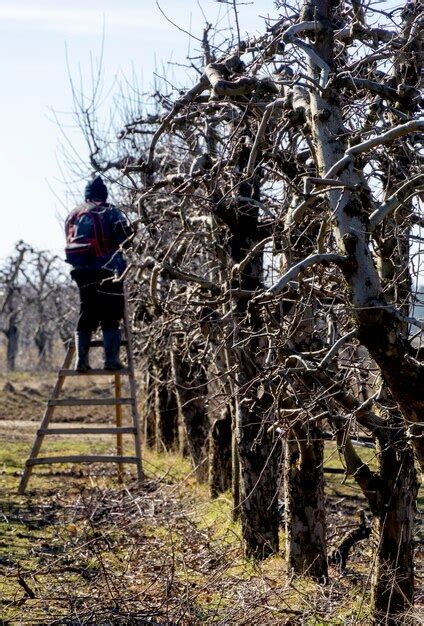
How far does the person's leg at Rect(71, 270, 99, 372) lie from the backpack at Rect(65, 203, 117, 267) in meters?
0.24

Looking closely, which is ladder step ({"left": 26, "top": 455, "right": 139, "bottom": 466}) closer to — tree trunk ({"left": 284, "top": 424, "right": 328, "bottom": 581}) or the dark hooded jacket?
the dark hooded jacket

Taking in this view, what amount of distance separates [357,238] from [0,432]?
15.4 meters

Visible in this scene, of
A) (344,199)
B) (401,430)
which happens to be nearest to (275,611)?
(401,430)

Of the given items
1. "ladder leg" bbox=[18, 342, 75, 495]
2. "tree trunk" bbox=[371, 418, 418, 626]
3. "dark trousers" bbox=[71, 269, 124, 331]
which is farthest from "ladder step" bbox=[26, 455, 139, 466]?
"tree trunk" bbox=[371, 418, 418, 626]

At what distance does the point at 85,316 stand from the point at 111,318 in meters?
0.30

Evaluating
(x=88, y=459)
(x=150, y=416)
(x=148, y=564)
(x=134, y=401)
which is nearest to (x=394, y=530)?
(x=148, y=564)

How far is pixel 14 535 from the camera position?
392 inches

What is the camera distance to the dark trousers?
41.4ft

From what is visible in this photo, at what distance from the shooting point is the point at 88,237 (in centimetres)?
1234

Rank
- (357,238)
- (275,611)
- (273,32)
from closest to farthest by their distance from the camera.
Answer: (357,238), (275,611), (273,32)

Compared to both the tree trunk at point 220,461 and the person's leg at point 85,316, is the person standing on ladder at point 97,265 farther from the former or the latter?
the tree trunk at point 220,461

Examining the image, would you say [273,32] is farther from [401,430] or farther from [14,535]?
[14,535]

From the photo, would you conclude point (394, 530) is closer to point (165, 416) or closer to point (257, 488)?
point (257, 488)

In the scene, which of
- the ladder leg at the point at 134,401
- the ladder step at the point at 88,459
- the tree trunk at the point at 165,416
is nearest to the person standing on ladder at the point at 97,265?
the ladder leg at the point at 134,401
